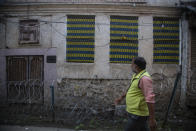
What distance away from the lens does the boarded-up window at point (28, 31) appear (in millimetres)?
6812

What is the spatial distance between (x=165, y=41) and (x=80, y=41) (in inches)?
144

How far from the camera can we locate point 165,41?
22.4 feet

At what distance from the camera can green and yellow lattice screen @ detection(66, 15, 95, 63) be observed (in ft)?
21.8

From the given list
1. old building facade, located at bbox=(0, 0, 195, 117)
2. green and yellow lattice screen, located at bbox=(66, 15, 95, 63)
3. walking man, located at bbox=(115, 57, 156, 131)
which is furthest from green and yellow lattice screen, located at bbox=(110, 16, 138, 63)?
walking man, located at bbox=(115, 57, 156, 131)

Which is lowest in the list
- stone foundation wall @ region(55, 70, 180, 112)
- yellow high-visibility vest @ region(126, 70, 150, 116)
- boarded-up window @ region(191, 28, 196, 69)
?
stone foundation wall @ region(55, 70, 180, 112)

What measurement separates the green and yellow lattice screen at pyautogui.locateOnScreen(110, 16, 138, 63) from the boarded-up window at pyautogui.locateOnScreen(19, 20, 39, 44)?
326 cm

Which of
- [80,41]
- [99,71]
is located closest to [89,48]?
[80,41]

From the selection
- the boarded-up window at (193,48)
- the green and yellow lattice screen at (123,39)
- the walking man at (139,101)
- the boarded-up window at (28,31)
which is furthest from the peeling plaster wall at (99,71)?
the walking man at (139,101)

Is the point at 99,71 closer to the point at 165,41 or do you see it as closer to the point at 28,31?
the point at 165,41

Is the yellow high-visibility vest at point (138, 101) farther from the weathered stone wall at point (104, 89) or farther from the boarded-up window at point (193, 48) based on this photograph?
the boarded-up window at point (193, 48)

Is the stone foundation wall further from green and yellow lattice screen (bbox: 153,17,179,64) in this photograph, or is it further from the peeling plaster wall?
green and yellow lattice screen (bbox: 153,17,179,64)

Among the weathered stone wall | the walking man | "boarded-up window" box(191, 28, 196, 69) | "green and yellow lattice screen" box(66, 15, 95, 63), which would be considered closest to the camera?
the walking man

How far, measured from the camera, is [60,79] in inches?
260

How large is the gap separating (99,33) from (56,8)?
2085 mm
